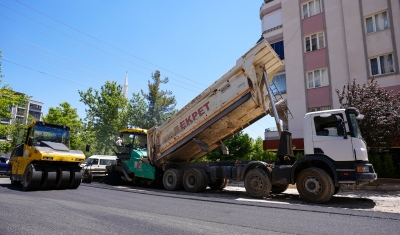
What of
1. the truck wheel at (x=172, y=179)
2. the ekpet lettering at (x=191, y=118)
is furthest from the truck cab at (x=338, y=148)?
the truck wheel at (x=172, y=179)

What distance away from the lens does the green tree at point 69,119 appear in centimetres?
3256

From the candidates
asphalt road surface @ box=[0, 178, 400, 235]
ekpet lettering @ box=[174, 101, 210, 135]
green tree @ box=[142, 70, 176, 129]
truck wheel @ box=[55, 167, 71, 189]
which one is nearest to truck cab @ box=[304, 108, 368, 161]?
asphalt road surface @ box=[0, 178, 400, 235]

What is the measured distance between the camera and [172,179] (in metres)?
10.3

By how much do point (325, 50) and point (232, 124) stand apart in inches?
489

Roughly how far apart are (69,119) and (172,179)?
2842 cm

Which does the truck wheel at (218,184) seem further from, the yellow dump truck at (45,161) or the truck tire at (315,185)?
the yellow dump truck at (45,161)

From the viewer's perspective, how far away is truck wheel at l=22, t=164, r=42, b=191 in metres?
8.91

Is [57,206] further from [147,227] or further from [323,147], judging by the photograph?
[323,147]

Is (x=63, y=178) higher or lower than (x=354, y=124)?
lower

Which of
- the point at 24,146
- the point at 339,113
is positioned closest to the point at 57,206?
the point at 24,146

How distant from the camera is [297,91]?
18766 millimetres

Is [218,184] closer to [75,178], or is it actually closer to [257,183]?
[257,183]

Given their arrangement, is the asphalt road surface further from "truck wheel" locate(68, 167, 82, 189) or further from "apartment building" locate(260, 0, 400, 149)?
"apartment building" locate(260, 0, 400, 149)

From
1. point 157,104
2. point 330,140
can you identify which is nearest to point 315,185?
point 330,140
